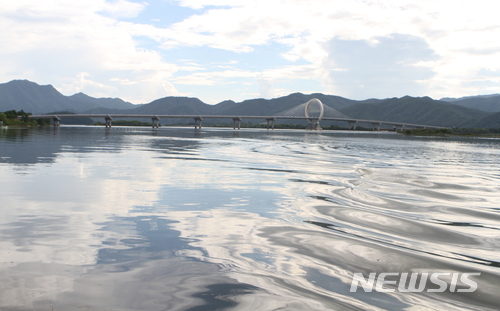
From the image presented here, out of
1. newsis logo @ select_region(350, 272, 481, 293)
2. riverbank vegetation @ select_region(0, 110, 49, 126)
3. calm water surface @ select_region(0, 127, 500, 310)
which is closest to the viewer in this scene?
calm water surface @ select_region(0, 127, 500, 310)

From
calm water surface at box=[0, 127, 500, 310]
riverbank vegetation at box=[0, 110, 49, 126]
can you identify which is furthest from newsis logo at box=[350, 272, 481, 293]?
riverbank vegetation at box=[0, 110, 49, 126]

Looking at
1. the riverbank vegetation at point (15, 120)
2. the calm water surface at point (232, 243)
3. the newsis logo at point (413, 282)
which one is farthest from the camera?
the riverbank vegetation at point (15, 120)

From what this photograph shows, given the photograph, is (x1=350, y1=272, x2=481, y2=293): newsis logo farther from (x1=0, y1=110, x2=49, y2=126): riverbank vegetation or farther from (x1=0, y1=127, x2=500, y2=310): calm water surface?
(x1=0, y1=110, x2=49, y2=126): riverbank vegetation

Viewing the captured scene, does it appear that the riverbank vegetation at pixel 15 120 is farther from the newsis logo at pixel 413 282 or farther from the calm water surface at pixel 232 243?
the newsis logo at pixel 413 282

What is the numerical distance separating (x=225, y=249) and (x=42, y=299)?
151 inches

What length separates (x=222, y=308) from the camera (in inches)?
238

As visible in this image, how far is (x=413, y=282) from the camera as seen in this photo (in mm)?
7316

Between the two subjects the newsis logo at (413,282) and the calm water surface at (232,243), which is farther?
the newsis logo at (413,282)

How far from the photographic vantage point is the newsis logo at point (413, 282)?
6961 mm

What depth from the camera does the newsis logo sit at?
6.96 m

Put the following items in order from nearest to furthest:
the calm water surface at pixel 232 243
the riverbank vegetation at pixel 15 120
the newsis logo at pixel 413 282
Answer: the calm water surface at pixel 232 243, the newsis logo at pixel 413 282, the riverbank vegetation at pixel 15 120

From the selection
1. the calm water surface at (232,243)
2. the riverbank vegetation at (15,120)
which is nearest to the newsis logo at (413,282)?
the calm water surface at (232,243)

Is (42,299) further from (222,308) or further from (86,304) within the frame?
(222,308)

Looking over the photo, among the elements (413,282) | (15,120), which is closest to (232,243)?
(413,282)
